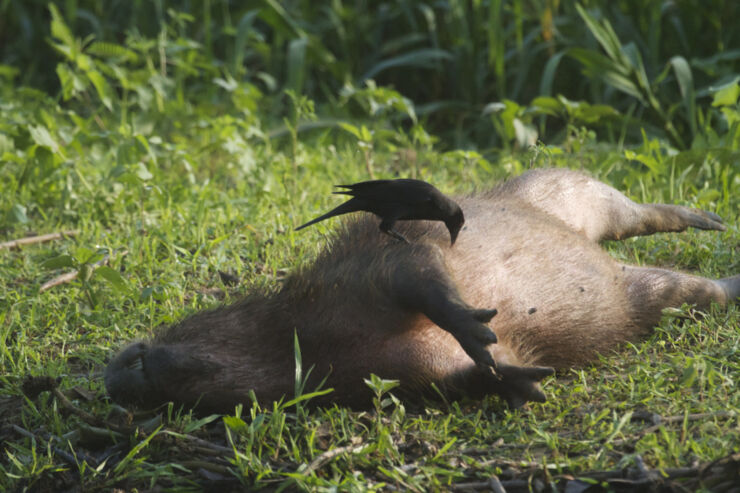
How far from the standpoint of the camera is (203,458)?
111 inches

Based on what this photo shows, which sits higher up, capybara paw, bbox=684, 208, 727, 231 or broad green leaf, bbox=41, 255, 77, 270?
broad green leaf, bbox=41, 255, 77, 270

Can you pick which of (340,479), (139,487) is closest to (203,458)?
(139,487)

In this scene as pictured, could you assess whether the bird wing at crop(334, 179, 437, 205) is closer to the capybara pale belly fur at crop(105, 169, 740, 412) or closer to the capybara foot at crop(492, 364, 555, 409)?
the capybara pale belly fur at crop(105, 169, 740, 412)

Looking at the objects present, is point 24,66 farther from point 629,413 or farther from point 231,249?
point 629,413

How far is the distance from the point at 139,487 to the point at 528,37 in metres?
5.64

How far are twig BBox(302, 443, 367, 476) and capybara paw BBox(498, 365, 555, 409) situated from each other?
1.82ft

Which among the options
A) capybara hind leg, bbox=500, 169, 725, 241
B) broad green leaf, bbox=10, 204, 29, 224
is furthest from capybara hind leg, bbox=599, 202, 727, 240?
broad green leaf, bbox=10, 204, 29, 224

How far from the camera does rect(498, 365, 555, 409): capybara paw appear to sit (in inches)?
114

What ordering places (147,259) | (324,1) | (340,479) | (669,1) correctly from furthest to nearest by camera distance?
(324,1) < (669,1) < (147,259) < (340,479)

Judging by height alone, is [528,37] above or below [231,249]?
above

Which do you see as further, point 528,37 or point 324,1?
point 324,1

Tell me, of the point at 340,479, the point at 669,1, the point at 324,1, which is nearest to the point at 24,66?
the point at 324,1

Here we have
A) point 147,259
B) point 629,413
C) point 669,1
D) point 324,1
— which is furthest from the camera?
point 324,1

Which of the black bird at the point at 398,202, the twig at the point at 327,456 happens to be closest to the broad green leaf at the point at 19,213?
the black bird at the point at 398,202
